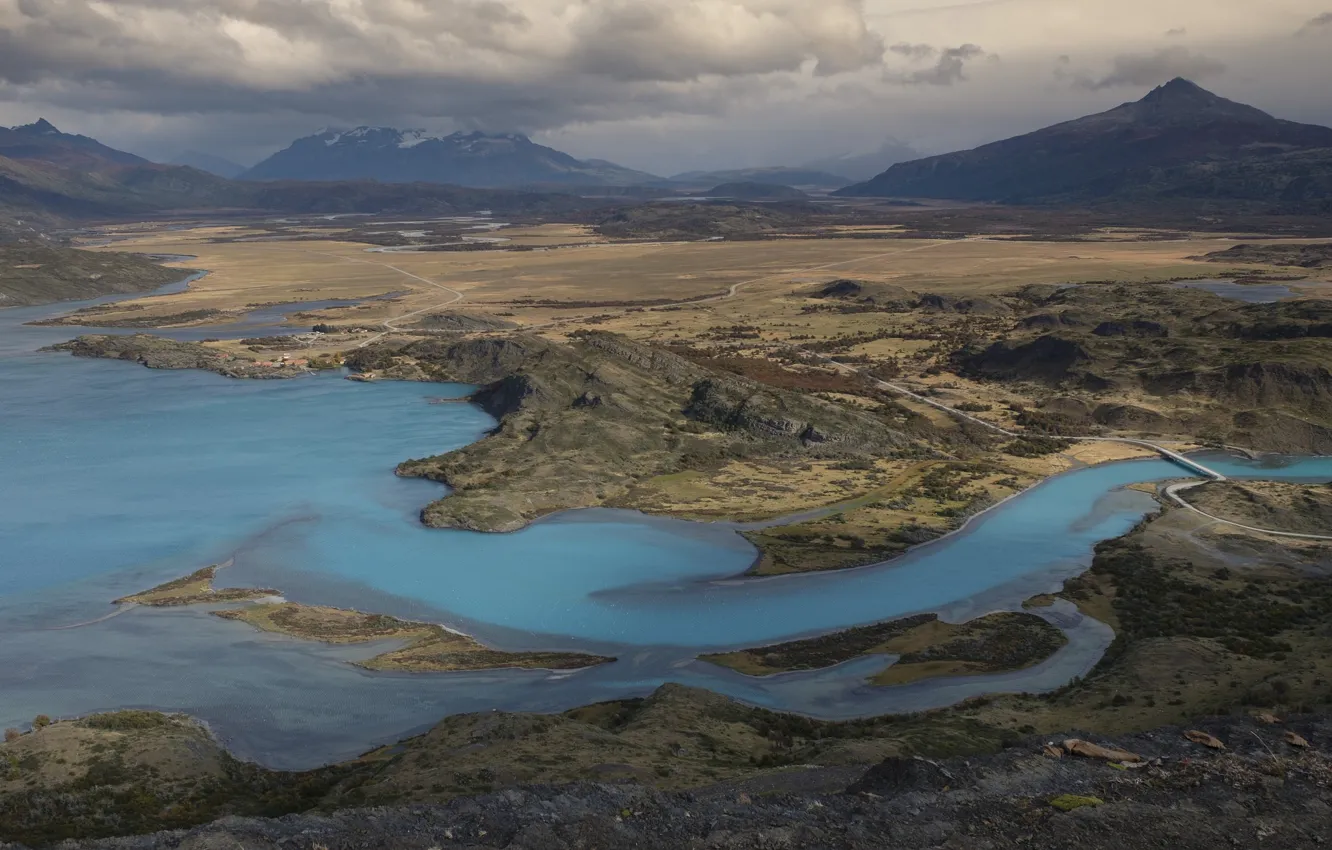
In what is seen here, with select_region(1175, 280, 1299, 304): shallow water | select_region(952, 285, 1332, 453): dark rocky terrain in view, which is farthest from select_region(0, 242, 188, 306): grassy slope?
select_region(1175, 280, 1299, 304): shallow water

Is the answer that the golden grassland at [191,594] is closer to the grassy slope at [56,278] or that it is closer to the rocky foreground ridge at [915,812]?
the rocky foreground ridge at [915,812]

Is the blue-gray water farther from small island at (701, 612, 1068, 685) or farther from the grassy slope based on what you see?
the grassy slope

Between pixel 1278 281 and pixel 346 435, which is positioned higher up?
pixel 1278 281

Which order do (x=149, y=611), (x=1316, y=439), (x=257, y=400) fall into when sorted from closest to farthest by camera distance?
1. (x=149, y=611)
2. (x=1316, y=439)
3. (x=257, y=400)

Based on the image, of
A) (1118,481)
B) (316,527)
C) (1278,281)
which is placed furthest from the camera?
(1278,281)

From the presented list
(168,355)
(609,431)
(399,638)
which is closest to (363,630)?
(399,638)

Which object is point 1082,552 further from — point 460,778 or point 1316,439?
point 460,778

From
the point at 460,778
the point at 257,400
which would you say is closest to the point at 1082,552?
the point at 460,778
